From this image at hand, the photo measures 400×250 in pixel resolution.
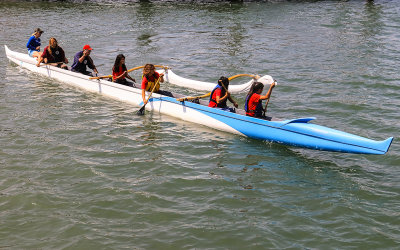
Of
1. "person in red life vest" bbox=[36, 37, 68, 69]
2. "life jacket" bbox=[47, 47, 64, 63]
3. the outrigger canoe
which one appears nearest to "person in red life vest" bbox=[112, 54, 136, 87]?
the outrigger canoe

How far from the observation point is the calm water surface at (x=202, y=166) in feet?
27.2

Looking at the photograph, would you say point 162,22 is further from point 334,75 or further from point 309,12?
point 334,75

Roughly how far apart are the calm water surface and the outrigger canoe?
29cm

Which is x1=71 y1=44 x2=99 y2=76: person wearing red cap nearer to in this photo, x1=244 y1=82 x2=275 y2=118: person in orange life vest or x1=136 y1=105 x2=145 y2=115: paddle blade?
x1=136 y1=105 x2=145 y2=115: paddle blade

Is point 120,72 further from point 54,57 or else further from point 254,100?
point 254,100

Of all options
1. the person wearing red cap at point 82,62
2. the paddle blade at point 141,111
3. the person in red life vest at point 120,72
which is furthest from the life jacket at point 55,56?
the paddle blade at point 141,111

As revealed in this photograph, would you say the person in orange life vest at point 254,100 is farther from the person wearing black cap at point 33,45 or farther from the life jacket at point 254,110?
the person wearing black cap at point 33,45

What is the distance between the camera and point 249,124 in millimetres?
11891

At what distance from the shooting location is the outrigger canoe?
33.7 ft

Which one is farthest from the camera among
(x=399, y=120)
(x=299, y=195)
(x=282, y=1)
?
(x=282, y=1)

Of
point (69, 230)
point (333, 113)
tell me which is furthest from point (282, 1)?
point (69, 230)

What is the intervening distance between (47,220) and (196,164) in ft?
12.4

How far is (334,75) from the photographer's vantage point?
1792cm

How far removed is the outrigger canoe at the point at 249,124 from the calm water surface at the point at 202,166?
291 millimetres
